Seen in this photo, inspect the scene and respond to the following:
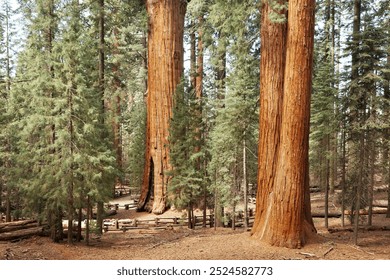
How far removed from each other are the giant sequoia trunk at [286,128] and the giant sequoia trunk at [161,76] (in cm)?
886

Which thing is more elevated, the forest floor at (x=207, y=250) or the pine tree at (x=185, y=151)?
the pine tree at (x=185, y=151)

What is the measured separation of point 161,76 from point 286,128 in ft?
33.7

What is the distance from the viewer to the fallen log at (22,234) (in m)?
10.2

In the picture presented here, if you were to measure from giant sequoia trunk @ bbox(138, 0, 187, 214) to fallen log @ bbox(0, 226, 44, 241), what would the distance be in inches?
260

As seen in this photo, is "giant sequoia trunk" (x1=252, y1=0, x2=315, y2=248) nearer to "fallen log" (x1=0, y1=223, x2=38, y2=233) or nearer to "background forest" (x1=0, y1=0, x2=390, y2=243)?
"background forest" (x1=0, y1=0, x2=390, y2=243)

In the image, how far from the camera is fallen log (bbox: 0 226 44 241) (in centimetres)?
1017

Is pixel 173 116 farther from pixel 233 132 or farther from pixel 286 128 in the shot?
pixel 286 128

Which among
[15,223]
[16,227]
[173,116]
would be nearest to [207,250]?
[16,227]

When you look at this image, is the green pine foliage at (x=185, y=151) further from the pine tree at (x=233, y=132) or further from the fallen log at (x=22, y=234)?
the fallen log at (x=22, y=234)

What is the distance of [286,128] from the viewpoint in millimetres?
7359

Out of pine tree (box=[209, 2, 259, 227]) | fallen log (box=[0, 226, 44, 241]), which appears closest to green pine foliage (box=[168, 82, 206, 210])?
pine tree (box=[209, 2, 259, 227])

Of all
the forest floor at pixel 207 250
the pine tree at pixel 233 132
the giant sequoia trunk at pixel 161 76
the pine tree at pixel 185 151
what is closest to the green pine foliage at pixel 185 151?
the pine tree at pixel 185 151

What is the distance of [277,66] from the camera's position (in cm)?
788
